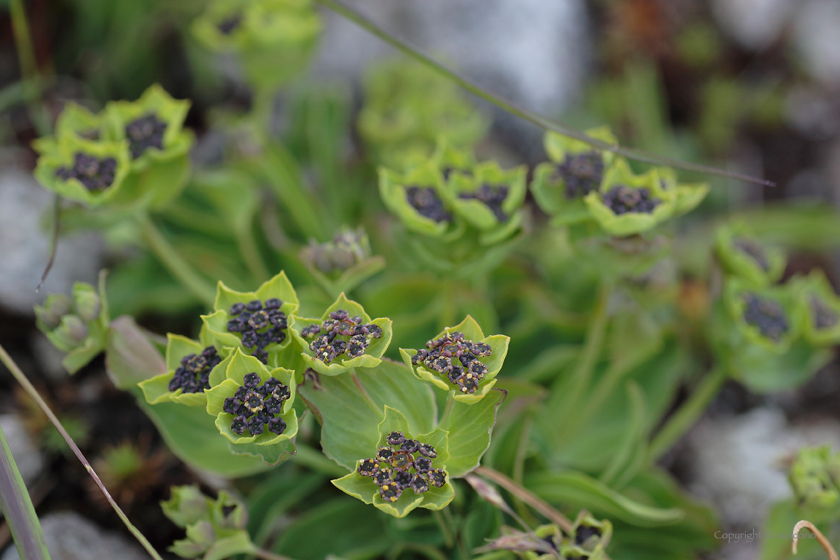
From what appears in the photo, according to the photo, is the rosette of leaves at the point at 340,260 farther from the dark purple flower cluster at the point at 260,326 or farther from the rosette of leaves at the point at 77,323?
the rosette of leaves at the point at 77,323

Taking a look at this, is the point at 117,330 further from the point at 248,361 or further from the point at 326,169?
the point at 326,169

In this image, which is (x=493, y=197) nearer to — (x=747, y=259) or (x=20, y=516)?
(x=747, y=259)

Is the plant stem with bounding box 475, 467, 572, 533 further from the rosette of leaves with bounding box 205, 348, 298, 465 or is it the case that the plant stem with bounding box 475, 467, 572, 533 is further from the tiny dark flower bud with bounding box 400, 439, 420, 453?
the rosette of leaves with bounding box 205, 348, 298, 465

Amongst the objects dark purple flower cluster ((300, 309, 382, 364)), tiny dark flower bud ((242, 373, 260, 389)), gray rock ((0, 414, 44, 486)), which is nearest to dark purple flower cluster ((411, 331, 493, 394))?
dark purple flower cluster ((300, 309, 382, 364))

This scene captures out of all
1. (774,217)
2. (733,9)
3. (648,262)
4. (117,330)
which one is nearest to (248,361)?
(117,330)

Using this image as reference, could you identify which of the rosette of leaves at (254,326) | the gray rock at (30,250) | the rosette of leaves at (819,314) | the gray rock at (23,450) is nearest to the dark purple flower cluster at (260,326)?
the rosette of leaves at (254,326)

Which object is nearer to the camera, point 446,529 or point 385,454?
point 385,454

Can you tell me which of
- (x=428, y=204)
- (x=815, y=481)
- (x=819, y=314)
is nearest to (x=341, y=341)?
(x=428, y=204)
